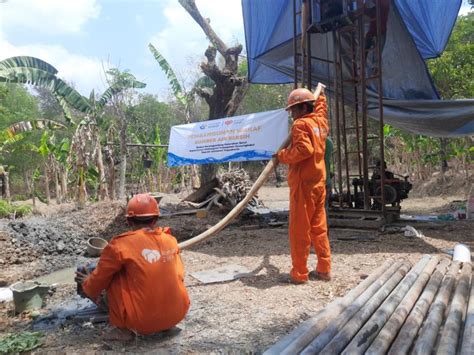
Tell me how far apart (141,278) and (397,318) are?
1.82 m

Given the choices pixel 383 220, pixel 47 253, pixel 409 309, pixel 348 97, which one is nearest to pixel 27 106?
pixel 47 253

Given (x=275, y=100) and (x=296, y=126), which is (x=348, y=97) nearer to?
(x=296, y=126)

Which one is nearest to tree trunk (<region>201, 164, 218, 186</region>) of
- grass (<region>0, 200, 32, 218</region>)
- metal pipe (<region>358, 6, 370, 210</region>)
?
metal pipe (<region>358, 6, 370, 210</region>)

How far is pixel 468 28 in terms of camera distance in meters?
16.0

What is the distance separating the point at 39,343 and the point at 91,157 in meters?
11.3

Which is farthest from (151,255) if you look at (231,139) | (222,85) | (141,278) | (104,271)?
(222,85)

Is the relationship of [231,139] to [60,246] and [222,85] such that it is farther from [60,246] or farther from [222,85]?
[60,246]

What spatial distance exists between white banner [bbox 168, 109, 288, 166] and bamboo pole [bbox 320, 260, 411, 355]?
13.2 ft

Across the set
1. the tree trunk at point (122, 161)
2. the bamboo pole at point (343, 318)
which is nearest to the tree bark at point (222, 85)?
the tree trunk at point (122, 161)

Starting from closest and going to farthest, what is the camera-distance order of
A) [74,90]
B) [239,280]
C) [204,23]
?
[239,280]
[204,23]
[74,90]

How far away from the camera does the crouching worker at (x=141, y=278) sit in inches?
109

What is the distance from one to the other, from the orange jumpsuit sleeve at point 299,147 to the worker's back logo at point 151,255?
1712mm

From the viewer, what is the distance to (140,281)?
2773mm

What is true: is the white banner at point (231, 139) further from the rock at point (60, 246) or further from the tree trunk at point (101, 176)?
the tree trunk at point (101, 176)
